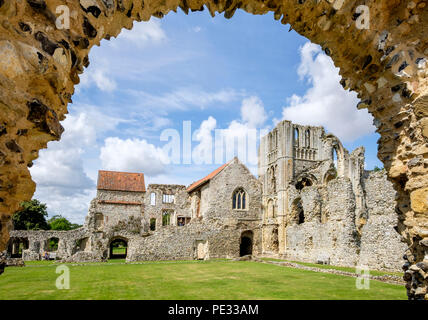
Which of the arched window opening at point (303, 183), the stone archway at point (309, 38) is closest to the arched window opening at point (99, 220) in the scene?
the arched window opening at point (303, 183)

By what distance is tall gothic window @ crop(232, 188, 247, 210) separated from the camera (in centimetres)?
2989

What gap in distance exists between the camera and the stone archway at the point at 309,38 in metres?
2.41

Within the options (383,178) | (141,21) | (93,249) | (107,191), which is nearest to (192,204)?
(107,191)

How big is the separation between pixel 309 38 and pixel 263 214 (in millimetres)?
28086

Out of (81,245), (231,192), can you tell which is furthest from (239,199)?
(81,245)

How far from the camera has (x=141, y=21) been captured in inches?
154

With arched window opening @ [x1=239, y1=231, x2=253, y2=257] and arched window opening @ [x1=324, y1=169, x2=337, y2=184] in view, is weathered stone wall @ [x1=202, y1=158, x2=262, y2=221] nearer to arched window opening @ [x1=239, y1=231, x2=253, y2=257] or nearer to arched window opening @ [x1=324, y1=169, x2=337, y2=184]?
arched window opening @ [x1=239, y1=231, x2=253, y2=257]

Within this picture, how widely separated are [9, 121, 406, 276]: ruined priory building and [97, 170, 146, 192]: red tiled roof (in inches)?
4.0

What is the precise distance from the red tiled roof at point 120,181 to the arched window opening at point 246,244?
11.4 metres

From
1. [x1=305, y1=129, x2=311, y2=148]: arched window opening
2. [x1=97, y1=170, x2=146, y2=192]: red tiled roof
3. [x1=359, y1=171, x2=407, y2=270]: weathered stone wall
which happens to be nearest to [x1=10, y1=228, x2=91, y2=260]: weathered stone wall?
[x1=97, y1=170, x2=146, y2=192]: red tiled roof

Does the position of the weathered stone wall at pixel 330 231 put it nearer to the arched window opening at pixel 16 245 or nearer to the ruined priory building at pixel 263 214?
the ruined priory building at pixel 263 214

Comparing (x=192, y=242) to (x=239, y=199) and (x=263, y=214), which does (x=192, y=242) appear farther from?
(x=263, y=214)

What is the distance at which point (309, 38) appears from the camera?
15.1 ft
